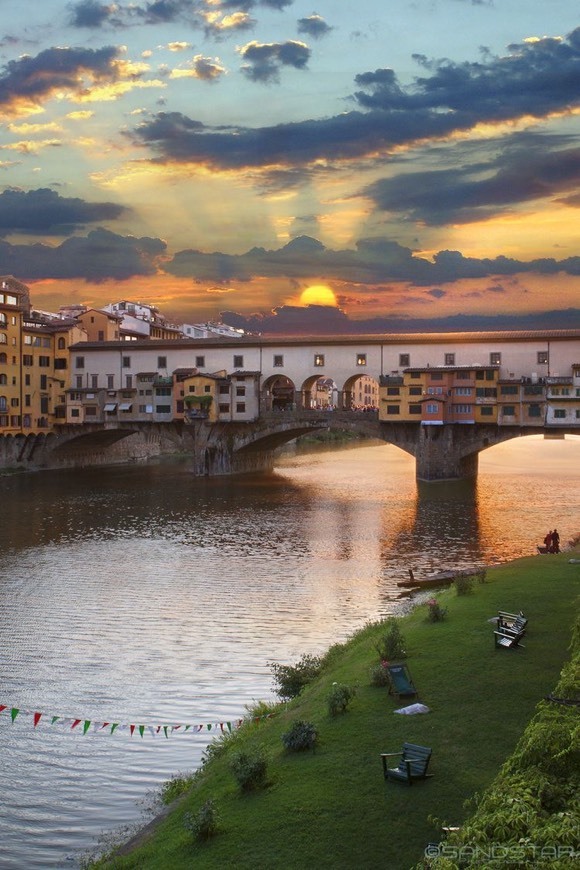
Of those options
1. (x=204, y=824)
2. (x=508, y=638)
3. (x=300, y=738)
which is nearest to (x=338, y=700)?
(x=300, y=738)

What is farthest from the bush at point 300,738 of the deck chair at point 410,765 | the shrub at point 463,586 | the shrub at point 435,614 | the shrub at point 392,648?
the shrub at point 463,586

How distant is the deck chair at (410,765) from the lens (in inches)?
509

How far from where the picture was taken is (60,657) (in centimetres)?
2559

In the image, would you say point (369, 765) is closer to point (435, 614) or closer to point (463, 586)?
point (435, 614)

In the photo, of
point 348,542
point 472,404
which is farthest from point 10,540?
point 472,404

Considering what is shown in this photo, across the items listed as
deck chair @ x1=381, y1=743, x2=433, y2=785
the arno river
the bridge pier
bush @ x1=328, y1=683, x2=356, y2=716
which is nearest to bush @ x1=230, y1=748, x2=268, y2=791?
deck chair @ x1=381, y1=743, x2=433, y2=785

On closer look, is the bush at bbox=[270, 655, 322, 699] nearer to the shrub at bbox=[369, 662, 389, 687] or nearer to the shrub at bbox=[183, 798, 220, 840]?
the shrub at bbox=[369, 662, 389, 687]

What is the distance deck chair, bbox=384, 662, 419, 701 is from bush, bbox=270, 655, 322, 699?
13.8 ft

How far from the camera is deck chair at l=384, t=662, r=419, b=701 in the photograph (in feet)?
55.0

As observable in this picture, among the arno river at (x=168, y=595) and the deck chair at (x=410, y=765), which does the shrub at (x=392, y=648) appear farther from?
the deck chair at (x=410, y=765)

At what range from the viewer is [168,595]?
3400cm

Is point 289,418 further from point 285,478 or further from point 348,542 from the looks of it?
point 348,542

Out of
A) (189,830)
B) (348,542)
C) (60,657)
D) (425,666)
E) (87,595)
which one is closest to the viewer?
(189,830)

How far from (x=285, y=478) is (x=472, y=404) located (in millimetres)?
20926
